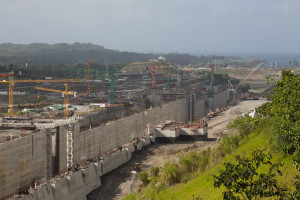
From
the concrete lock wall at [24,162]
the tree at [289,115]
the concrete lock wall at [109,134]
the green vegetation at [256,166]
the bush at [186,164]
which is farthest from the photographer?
the concrete lock wall at [109,134]

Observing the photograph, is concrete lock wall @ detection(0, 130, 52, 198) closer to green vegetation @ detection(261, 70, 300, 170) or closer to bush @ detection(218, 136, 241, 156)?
bush @ detection(218, 136, 241, 156)

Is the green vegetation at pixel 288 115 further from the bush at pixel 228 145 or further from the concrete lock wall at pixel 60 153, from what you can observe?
the concrete lock wall at pixel 60 153

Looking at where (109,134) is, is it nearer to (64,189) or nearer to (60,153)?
(60,153)

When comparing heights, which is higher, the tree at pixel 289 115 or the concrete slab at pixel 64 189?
the tree at pixel 289 115

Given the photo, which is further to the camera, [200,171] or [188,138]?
[188,138]

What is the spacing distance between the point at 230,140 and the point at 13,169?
12864 mm

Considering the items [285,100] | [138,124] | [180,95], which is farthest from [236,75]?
[285,100]

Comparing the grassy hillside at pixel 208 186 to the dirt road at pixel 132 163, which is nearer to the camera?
the grassy hillside at pixel 208 186

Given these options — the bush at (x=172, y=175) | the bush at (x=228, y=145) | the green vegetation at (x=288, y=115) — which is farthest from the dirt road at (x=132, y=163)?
the green vegetation at (x=288, y=115)

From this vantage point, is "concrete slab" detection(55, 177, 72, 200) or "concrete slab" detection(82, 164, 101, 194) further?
"concrete slab" detection(82, 164, 101, 194)

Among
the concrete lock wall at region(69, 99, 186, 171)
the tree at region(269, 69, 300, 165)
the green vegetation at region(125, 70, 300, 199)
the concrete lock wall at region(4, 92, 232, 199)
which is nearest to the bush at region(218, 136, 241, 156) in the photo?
the green vegetation at region(125, 70, 300, 199)

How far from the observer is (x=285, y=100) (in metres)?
16.6

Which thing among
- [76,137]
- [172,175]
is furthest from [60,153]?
[172,175]

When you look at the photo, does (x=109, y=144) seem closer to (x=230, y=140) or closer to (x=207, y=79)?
(x=230, y=140)
